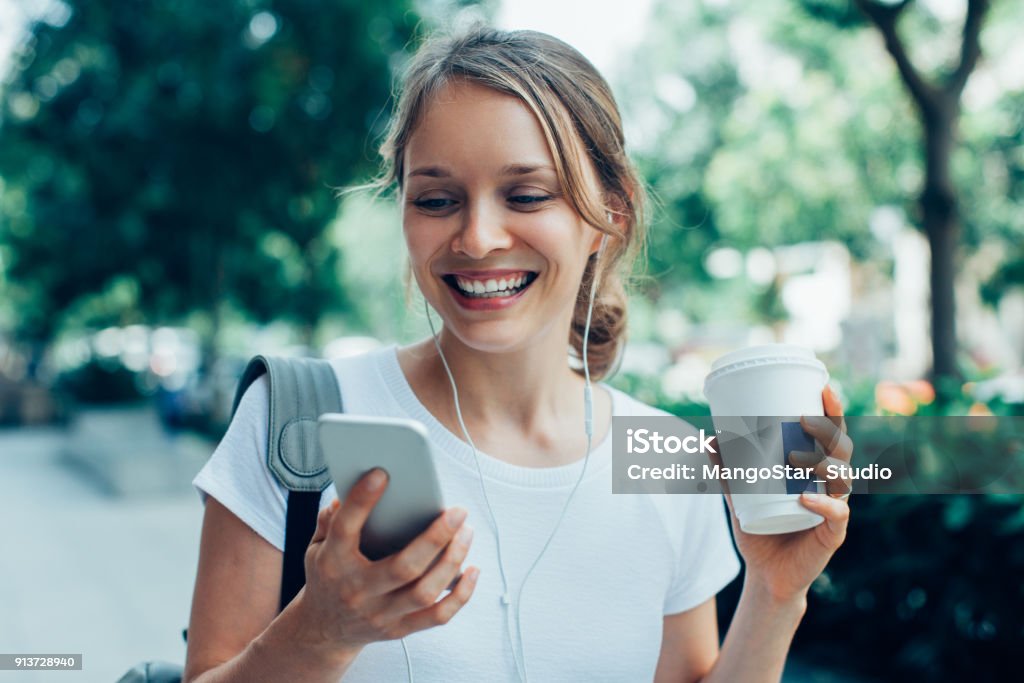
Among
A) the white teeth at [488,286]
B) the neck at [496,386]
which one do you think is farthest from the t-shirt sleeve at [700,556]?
the white teeth at [488,286]

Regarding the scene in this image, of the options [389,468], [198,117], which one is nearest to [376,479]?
[389,468]

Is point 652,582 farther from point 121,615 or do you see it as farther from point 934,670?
point 121,615

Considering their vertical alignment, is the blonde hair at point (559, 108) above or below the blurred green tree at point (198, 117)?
below

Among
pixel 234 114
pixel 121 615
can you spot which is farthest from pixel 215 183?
pixel 121 615

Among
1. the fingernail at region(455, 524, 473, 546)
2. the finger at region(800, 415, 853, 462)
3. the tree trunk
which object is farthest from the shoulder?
the tree trunk

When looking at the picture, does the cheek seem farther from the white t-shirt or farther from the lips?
the white t-shirt

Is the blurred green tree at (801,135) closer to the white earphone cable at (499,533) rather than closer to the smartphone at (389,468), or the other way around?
the white earphone cable at (499,533)

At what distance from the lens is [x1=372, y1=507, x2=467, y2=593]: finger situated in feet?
3.51

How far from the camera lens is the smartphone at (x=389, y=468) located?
1047 mm

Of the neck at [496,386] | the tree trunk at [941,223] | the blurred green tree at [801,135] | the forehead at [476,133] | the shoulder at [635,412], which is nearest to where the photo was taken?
the forehead at [476,133]

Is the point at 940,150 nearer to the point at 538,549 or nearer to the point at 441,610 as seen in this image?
the point at 538,549

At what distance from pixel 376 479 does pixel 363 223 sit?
46.8 feet

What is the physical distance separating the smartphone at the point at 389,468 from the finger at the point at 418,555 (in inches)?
0.9

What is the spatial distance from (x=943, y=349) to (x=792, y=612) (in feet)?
16.6
